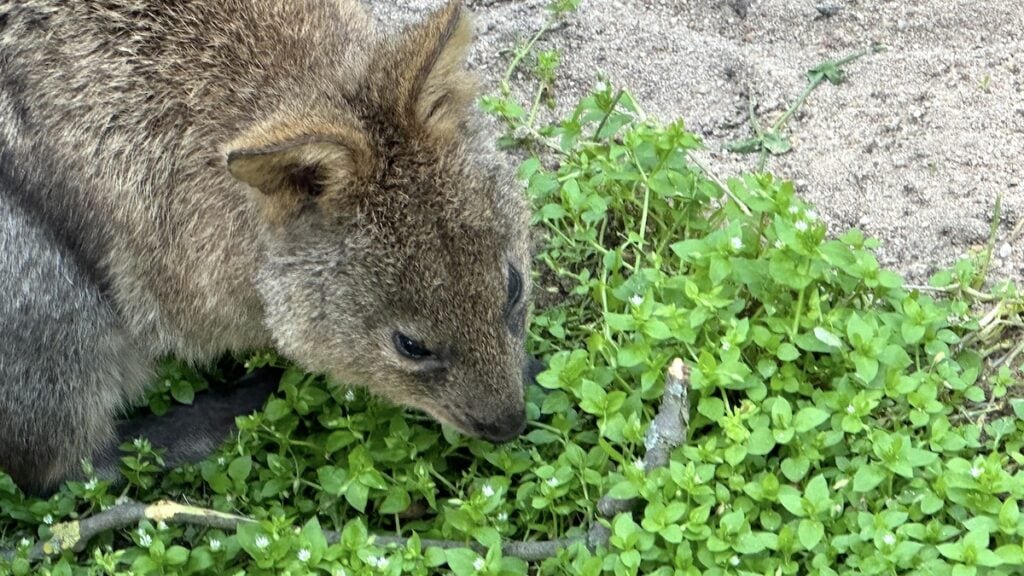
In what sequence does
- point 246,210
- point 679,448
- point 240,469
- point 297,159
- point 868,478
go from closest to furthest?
point 297,159, point 868,478, point 679,448, point 246,210, point 240,469

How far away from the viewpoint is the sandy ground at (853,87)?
15.1ft

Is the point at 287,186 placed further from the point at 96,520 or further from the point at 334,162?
the point at 96,520

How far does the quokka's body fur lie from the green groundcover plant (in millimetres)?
279

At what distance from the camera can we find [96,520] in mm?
4148

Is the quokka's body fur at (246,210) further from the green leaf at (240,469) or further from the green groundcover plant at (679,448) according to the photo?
the green leaf at (240,469)

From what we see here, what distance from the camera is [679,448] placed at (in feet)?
12.4

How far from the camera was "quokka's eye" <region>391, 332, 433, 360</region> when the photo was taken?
3.83 m

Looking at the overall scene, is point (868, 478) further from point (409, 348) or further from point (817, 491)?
point (409, 348)

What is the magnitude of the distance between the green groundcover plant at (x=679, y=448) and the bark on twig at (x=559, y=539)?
5cm

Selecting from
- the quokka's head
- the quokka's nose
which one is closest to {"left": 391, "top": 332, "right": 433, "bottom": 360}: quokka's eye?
the quokka's head

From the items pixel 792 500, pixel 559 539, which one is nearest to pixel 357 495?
pixel 559 539

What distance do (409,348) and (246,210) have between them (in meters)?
0.68

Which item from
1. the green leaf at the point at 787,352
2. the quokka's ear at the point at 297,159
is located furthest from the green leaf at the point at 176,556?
the green leaf at the point at 787,352

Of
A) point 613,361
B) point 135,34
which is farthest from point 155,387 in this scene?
point 613,361
